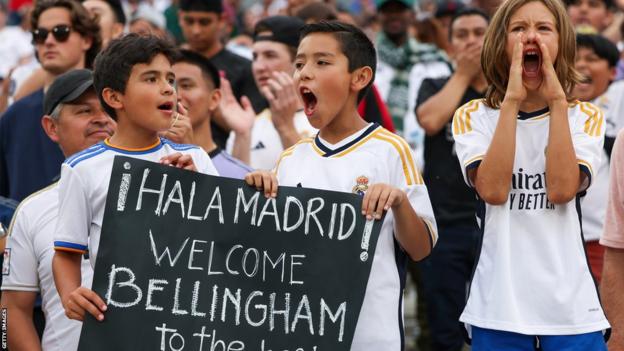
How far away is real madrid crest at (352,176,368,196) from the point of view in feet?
16.5

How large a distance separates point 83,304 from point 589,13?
842 centimetres

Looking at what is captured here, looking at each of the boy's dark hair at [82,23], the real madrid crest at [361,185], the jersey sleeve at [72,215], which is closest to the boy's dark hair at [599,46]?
the boy's dark hair at [82,23]

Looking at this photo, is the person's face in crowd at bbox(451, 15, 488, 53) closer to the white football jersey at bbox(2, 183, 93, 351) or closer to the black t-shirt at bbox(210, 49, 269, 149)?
the black t-shirt at bbox(210, 49, 269, 149)

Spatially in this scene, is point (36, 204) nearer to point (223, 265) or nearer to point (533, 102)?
point (223, 265)

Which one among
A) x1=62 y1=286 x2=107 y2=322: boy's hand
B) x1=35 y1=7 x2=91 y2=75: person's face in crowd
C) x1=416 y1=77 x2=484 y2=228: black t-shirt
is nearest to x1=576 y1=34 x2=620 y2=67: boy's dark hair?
x1=416 y1=77 x2=484 y2=228: black t-shirt

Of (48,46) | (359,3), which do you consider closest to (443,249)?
(48,46)

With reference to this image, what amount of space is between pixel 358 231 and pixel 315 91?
0.68m

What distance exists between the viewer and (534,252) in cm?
498

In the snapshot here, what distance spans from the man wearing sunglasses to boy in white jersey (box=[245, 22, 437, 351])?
8.60 feet

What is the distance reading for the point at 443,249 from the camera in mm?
8500

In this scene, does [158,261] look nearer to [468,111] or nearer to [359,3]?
[468,111]

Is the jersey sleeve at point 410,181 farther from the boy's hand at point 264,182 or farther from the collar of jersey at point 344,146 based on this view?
the boy's hand at point 264,182

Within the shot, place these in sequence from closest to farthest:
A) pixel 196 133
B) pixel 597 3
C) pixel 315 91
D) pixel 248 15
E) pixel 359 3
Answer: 1. pixel 315 91
2. pixel 196 133
3. pixel 597 3
4. pixel 248 15
5. pixel 359 3

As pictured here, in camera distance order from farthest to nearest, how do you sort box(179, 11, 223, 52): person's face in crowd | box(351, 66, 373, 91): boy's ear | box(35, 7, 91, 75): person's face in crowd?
box(179, 11, 223, 52): person's face in crowd → box(35, 7, 91, 75): person's face in crowd → box(351, 66, 373, 91): boy's ear
